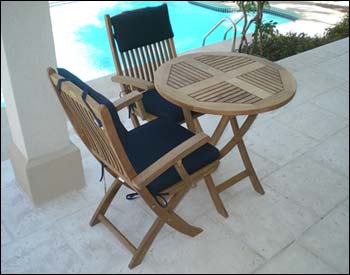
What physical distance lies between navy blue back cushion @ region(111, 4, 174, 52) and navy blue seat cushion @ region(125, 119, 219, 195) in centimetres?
64

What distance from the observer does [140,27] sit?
243cm

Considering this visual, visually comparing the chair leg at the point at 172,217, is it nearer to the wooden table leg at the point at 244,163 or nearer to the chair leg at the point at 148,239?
the chair leg at the point at 148,239

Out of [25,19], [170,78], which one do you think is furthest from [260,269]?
[25,19]

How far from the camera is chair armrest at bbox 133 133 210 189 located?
1.50 metres

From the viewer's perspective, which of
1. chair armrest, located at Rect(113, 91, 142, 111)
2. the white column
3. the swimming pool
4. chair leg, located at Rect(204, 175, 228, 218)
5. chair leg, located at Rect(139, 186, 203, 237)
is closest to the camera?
chair leg, located at Rect(139, 186, 203, 237)

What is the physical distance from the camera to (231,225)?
6.52 ft

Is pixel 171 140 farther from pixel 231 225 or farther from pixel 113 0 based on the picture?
pixel 113 0

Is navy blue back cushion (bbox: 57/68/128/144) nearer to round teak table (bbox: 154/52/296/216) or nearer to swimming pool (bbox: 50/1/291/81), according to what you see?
round teak table (bbox: 154/52/296/216)

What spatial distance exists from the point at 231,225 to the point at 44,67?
1.28 metres

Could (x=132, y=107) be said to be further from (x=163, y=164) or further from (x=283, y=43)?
(x=283, y=43)

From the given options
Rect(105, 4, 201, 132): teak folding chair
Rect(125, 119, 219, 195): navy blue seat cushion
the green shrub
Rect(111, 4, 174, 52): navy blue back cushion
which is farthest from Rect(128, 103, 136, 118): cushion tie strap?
the green shrub

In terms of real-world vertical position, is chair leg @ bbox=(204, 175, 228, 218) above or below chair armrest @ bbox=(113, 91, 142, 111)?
below

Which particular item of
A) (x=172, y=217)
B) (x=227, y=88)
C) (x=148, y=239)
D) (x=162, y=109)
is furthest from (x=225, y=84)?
(x=148, y=239)

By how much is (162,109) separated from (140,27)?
602 millimetres
